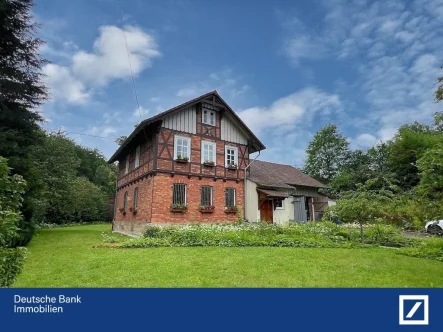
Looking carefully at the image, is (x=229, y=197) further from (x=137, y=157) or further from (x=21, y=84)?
(x=21, y=84)

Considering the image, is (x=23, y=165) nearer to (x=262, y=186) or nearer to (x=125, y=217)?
(x=125, y=217)

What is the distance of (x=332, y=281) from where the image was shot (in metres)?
5.81

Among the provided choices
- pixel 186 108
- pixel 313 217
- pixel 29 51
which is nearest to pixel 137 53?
pixel 186 108

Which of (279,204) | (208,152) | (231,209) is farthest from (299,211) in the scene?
(208,152)

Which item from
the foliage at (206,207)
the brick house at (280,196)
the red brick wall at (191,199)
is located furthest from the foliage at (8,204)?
the brick house at (280,196)

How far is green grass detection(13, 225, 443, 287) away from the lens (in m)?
5.75

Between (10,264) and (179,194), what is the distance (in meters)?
12.3

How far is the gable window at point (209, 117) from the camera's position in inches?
700

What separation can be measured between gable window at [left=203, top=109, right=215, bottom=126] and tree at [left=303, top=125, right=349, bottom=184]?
31043 millimetres

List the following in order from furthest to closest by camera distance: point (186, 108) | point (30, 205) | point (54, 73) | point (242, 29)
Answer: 1. point (186, 108)
2. point (54, 73)
3. point (30, 205)
4. point (242, 29)

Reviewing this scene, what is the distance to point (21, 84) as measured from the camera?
13234 millimetres

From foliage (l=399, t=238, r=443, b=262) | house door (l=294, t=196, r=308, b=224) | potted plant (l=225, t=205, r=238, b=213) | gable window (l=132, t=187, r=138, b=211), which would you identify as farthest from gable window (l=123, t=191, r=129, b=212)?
foliage (l=399, t=238, r=443, b=262)

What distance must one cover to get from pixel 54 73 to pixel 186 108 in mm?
7482
